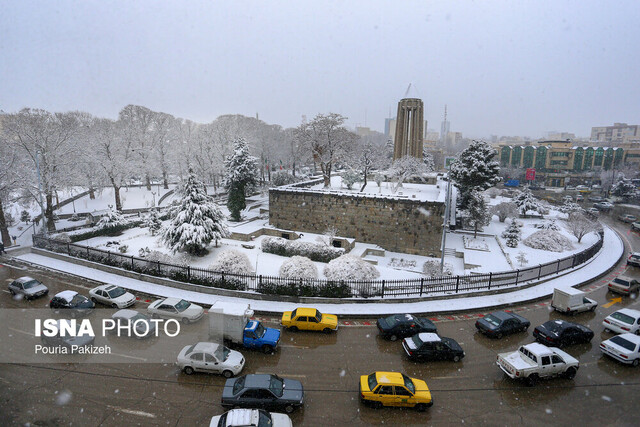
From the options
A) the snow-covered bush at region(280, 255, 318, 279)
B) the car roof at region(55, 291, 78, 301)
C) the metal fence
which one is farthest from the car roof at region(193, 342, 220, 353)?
the car roof at region(55, 291, 78, 301)

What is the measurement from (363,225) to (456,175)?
44.6 ft

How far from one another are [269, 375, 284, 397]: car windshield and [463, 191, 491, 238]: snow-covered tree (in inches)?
1086

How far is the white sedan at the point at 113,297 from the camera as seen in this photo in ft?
51.5

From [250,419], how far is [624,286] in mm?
21321

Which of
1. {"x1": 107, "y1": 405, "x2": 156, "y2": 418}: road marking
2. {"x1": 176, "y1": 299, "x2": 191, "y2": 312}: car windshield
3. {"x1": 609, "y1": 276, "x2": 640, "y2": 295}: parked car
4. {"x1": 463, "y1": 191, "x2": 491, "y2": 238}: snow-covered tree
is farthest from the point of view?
{"x1": 463, "y1": 191, "x2": 491, "y2": 238}: snow-covered tree

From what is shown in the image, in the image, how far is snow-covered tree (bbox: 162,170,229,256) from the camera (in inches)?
912

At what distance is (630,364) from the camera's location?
40.1ft

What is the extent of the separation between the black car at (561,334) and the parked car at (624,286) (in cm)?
→ 751

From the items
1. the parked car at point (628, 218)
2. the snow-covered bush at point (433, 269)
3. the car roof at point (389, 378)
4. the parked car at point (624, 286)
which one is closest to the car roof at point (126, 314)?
the car roof at point (389, 378)

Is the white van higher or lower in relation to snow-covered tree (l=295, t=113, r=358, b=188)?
lower

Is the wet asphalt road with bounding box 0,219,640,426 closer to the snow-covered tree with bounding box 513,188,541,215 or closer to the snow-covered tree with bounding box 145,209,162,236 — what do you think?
the snow-covered tree with bounding box 145,209,162,236

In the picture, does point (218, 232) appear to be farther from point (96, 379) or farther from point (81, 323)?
point (96, 379)

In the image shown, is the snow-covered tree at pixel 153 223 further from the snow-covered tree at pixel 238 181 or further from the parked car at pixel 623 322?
the parked car at pixel 623 322

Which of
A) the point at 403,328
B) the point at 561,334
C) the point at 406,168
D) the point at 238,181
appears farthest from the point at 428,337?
the point at 406,168
